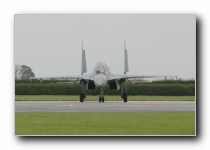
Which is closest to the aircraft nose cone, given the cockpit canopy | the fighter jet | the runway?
the fighter jet

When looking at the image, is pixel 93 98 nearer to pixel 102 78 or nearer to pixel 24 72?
pixel 102 78

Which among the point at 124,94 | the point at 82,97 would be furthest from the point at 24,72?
the point at 124,94

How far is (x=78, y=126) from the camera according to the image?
3684cm

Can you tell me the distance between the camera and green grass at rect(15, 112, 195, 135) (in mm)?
36406

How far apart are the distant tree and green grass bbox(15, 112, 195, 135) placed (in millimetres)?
815

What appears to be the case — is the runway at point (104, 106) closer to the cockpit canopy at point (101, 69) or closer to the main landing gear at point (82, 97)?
the main landing gear at point (82, 97)

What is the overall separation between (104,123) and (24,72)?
2.05 meters

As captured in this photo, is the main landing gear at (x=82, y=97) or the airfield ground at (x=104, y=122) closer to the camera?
the airfield ground at (x=104, y=122)

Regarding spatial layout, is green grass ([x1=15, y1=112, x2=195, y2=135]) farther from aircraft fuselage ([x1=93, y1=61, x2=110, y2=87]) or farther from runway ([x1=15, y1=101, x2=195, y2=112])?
aircraft fuselage ([x1=93, y1=61, x2=110, y2=87])

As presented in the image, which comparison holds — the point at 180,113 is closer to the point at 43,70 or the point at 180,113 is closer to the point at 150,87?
the point at 150,87

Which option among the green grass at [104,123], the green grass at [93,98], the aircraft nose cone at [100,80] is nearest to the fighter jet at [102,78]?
the aircraft nose cone at [100,80]

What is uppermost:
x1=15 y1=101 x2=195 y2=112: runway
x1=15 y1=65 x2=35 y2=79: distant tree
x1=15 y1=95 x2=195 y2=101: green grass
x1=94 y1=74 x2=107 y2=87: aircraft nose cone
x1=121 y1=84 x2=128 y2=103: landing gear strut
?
x1=15 y1=65 x2=35 y2=79: distant tree

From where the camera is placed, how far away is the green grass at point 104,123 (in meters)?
36.4

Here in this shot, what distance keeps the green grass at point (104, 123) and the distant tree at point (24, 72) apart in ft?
2.68
